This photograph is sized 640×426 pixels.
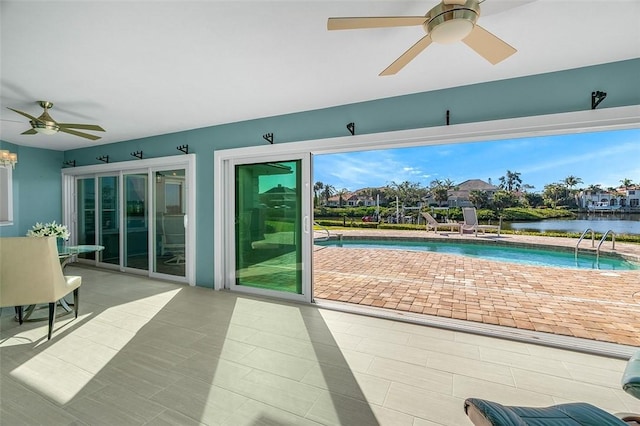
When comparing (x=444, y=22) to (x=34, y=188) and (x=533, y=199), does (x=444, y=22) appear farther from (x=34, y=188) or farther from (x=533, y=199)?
(x=533, y=199)

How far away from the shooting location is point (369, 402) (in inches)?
72.4

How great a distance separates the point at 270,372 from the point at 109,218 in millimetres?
5202

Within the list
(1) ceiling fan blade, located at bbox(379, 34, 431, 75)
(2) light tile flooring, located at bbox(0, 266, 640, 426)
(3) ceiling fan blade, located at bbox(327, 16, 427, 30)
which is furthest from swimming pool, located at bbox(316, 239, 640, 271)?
(3) ceiling fan blade, located at bbox(327, 16, 427, 30)

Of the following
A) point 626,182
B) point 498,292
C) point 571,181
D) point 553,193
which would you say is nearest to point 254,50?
point 498,292

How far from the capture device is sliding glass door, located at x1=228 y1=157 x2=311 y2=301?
3.77 m

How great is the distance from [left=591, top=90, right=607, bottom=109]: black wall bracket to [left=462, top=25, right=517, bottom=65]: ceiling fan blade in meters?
1.28

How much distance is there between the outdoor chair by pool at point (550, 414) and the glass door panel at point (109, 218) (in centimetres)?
627

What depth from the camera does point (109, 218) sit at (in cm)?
562

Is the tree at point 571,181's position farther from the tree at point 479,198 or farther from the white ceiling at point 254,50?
the white ceiling at point 254,50

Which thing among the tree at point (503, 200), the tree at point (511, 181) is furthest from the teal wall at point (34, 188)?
the tree at point (503, 200)

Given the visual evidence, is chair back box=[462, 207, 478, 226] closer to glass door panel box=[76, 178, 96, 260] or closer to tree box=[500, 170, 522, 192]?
tree box=[500, 170, 522, 192]

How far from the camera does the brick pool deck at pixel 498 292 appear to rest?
318 cm

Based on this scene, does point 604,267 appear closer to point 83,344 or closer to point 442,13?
point 442,13

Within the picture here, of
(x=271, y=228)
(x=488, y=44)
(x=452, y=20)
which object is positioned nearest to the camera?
(x=452, y=20)
